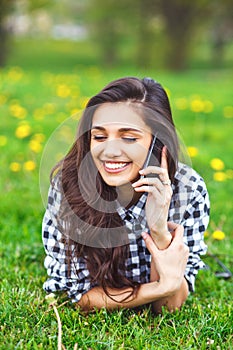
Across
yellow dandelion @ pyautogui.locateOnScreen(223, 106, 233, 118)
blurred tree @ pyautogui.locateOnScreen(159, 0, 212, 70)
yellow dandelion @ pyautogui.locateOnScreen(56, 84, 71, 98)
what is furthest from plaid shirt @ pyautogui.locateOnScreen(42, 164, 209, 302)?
blurred tree @ pyautogui.locateOnScreen(159, 0, 212, 70)

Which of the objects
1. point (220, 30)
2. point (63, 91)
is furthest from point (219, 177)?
point (220, 30)

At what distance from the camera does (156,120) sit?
66.1 inches

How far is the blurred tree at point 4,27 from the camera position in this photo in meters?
12.9

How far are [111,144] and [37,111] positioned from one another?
11.7 ft

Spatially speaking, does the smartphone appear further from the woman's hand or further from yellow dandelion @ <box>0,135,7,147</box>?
yellow dandelion @ <box>0,135,7,147</box>

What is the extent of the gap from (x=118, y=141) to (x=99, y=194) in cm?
23

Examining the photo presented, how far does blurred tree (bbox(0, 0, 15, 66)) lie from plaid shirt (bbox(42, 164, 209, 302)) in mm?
11952

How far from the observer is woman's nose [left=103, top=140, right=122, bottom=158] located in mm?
1617

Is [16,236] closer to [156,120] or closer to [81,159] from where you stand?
[81,159]

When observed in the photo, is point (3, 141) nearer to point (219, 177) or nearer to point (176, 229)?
point (219, 177)

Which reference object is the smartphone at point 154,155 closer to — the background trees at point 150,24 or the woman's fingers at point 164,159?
the woman's fingers at point 164,159

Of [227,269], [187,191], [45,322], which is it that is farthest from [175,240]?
[227,269]

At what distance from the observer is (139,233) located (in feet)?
6.02

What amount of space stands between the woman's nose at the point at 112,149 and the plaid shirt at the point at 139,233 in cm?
25
